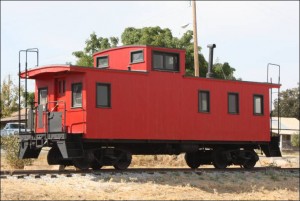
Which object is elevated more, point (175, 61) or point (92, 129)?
point (175, 61)

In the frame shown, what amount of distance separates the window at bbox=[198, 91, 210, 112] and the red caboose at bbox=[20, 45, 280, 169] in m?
0.04

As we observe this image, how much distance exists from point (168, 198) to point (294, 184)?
670 centimetres

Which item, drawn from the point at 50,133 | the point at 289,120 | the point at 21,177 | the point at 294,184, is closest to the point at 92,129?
the point at 50,133

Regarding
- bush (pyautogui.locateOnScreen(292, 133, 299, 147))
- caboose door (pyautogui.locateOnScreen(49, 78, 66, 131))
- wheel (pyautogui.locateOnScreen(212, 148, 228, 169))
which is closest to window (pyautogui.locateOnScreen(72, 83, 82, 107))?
caboose door (pyautogui.locateOnScreen(49, 78, 66, 131))

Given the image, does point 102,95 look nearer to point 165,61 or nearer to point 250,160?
point 165,61

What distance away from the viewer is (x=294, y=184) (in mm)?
21031

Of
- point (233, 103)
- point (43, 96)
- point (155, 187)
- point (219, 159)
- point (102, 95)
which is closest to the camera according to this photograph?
point (155, 187)

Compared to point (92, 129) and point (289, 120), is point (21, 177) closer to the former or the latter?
point (92, 129)

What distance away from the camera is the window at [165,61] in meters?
21.8

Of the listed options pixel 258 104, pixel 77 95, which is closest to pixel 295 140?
pixel 258 104

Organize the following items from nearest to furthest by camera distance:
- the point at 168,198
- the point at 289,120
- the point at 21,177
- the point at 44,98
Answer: the point at 168,198, the point at 21,177, the point at 44,98, the point at 289,120

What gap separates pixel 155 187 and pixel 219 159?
23.3ft

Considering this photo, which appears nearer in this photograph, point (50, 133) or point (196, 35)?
point (50, 133)

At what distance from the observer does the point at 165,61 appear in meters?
22.0
